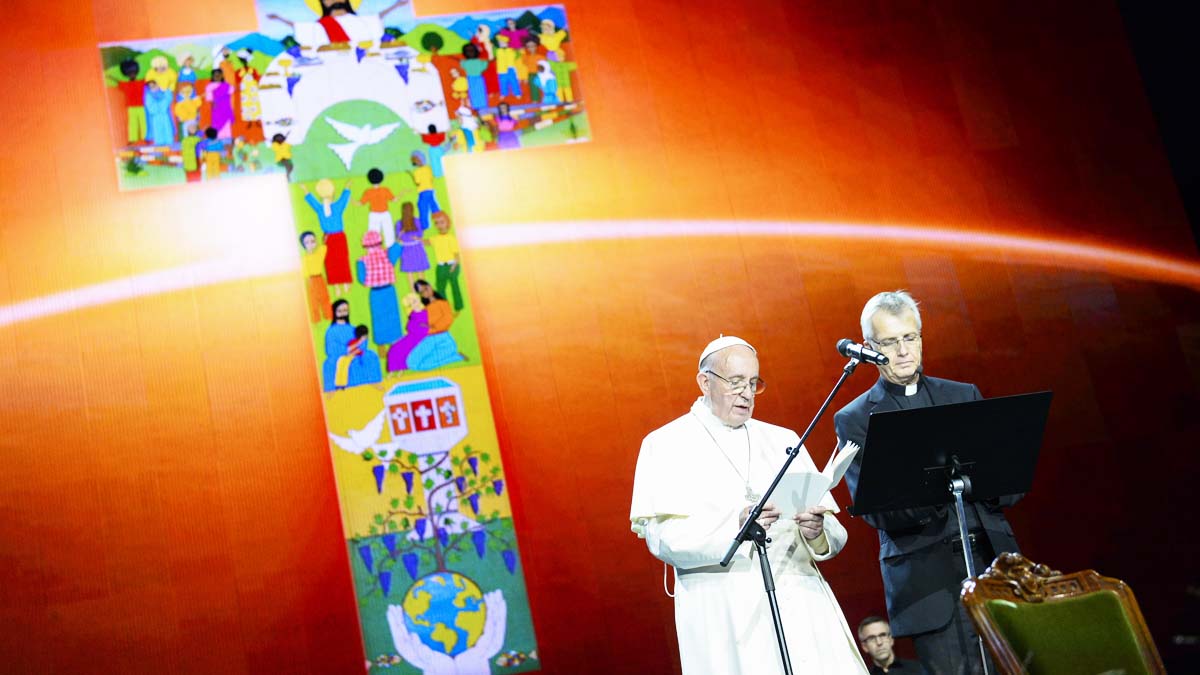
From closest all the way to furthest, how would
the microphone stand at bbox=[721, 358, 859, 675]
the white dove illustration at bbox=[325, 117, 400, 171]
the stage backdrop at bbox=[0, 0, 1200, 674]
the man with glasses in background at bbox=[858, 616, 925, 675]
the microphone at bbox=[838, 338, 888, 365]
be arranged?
the microphone stand at bbox=[721, 358, 859, 675] → the microphone at bbox=[838, 338, 888, 365] → the man with glasses in background at bbox=[858, 616, 925, 675] → the stage backdrop at bbox=[0, 0, 1200, 674] → the white dove illustration at bbox=[325, 117, 400, 171]

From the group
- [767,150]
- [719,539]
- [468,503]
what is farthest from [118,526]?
[767,150]

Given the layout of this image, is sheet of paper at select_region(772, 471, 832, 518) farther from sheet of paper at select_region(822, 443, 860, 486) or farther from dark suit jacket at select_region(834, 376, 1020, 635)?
dark suit jacket at select_region(834, 376, 1020, 635)

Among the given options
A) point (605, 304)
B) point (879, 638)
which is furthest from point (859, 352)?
point (605, 304)

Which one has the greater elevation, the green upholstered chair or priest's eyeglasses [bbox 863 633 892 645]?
the green upholstered chair

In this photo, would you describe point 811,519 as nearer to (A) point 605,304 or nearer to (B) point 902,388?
(B) point 902,388

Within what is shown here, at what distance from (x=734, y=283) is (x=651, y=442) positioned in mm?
2315

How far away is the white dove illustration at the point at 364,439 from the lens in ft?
18.5

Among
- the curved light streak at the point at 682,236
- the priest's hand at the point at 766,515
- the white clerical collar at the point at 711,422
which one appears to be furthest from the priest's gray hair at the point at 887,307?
the curved light streak at the point at 682,236

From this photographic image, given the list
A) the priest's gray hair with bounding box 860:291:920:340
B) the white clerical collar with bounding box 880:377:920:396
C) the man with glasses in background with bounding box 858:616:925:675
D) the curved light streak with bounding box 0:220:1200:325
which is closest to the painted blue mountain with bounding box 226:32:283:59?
the curved light streak with bounding box 0:220:1200:325

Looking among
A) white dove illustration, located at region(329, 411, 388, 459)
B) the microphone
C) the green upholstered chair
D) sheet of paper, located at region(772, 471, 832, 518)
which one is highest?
Answer: white dove illustration, located at region(329, 411, 388, 459)

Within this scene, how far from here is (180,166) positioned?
5875mm

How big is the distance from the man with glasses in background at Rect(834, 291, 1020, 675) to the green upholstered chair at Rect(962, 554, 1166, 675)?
732mm

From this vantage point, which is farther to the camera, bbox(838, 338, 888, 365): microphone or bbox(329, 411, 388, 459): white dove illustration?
bbox(329, 411, 388, 459): white dove illustration

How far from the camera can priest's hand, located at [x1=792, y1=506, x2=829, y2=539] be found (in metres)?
3.61
